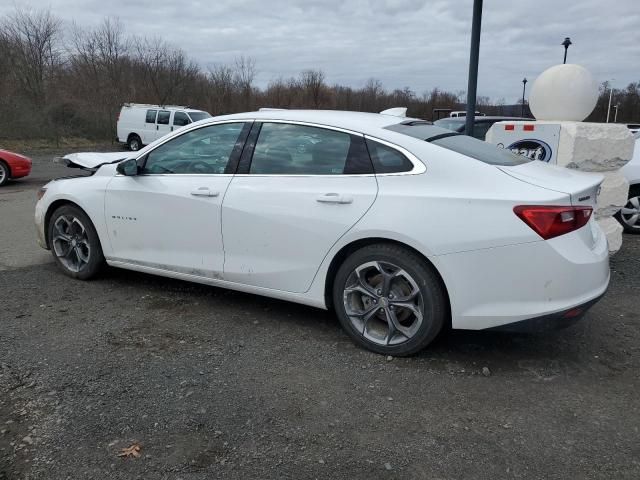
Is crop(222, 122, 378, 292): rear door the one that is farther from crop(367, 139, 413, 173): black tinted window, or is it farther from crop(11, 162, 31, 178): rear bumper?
crop(11, 162, 31, 178): rear bumper

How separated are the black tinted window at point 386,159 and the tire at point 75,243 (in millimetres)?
2713

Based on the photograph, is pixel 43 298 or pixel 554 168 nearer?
pixel 554 168

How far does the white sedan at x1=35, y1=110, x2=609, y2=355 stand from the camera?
3068 mm

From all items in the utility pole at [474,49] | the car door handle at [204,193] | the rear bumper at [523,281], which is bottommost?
the rear bumper at [523,281]

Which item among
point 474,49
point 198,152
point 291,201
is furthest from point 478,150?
point 474,49

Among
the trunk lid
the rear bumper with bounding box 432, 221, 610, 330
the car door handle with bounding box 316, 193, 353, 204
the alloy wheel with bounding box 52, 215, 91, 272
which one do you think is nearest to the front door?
the alloy wheel with bounding box 52, 215, 91, 272

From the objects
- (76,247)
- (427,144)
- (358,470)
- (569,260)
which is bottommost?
(358,470)

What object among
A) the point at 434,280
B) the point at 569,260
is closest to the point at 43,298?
the point at 434,280

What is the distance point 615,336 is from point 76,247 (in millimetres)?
4600

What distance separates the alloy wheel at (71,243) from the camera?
4887 mm

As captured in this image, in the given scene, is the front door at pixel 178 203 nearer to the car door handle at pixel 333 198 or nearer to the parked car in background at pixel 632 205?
the car door handle at pixel 333 198

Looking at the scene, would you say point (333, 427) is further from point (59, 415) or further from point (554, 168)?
point (554, 168)

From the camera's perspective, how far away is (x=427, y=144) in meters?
3.49

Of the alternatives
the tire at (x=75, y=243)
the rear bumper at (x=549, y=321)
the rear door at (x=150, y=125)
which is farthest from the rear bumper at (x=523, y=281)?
the rear door at (x=150, y=125)
